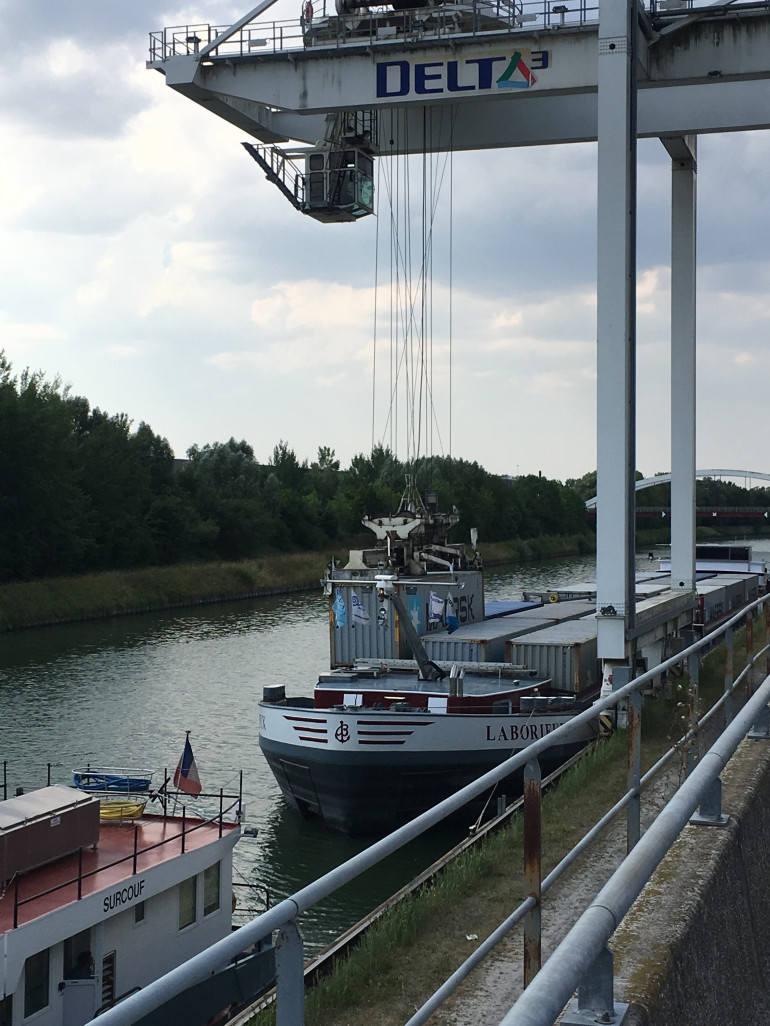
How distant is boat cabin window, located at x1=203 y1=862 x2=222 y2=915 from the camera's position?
11.7m

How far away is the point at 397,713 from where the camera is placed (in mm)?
17047

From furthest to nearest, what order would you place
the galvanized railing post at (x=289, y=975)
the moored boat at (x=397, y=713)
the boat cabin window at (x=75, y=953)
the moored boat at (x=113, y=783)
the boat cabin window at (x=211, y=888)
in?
the moored boat at (x=397, y=713), the moored boat at (x=113, y=783), the boat cabin window at (x=211, y=888), the boat cabin window at (x=75, y=953), the galvanized railing post at (x=289, y=975)

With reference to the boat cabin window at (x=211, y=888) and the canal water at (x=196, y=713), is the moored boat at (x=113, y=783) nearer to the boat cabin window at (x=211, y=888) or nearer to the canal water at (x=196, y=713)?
the boat cabin window at (x=211, y=888)

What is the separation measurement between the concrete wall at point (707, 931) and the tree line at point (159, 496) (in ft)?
172

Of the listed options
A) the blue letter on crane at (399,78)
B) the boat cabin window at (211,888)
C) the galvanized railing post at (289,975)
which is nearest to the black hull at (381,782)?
the boat cabin window at (211,888)

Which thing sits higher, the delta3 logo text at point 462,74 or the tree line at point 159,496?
the delta3 logo text at point 462,74

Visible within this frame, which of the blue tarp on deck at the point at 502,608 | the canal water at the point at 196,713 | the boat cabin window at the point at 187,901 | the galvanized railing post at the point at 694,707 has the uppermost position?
the galvanized railing post at the point at 694,707

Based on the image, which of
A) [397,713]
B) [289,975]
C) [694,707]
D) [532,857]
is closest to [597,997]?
[289,975]

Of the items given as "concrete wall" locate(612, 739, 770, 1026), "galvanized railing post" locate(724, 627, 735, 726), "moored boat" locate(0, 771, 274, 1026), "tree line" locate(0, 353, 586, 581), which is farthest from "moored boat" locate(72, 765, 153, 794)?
"tree line" locate(0, 353, 586, 581)

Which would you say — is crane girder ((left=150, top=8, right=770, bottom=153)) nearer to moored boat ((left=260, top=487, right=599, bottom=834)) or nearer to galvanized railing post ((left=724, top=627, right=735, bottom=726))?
moored boat ((left=260, top=487, right=599, bottom=834))

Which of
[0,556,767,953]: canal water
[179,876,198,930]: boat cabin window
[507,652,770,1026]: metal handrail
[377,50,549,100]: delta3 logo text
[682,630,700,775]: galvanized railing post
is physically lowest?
[0,556,767,953]: canal water

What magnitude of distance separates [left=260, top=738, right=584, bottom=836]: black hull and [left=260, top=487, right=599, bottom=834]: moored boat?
0.02 metres

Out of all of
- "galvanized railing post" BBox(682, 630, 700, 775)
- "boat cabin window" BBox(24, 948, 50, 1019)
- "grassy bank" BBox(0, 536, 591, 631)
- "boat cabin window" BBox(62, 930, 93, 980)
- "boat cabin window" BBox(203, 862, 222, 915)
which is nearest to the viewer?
"galvanized railing post" BBox(682, 630, 700, 775)

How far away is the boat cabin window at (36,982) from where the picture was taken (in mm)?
9148
